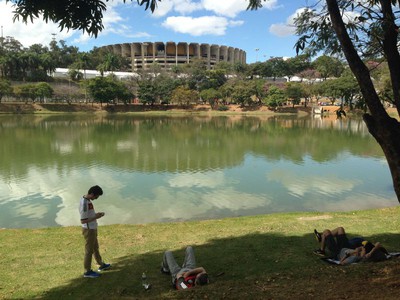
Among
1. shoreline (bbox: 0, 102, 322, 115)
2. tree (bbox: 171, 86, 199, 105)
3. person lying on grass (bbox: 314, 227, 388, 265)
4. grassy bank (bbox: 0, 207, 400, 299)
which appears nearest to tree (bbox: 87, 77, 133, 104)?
shoreline (bbox: 0, 102, 322, 115)

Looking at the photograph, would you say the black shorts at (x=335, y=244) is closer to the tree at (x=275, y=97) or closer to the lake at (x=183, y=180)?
the lake at (x=183, y=180)

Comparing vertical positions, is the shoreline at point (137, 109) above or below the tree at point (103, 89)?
below

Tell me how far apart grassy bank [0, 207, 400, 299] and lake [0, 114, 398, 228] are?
2200 millimetres

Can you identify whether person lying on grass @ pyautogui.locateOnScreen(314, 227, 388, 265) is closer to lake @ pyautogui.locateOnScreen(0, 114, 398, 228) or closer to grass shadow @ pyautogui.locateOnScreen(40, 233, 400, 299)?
grass shadow @ pyautogui.locateOnScreen(40, 233, 400, 299)

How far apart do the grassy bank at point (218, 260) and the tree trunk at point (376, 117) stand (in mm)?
1255

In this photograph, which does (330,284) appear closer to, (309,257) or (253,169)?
(309,257)

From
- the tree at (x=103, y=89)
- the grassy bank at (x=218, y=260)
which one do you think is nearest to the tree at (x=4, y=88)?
the tree at (x=103, y=89)

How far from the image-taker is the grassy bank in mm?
4203

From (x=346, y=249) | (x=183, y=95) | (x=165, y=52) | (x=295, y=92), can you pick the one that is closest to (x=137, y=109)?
(x=183, y=95)

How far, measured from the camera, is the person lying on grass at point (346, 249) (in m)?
→ 5.13

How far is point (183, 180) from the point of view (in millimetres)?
15750

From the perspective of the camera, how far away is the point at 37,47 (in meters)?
105

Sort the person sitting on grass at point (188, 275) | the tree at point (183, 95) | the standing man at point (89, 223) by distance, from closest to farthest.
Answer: the person sitting on grass at point (188, 275), the standing man at point (89, 223), the tree at point (183, 95)

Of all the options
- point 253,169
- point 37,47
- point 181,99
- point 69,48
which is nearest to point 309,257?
point 253,169
